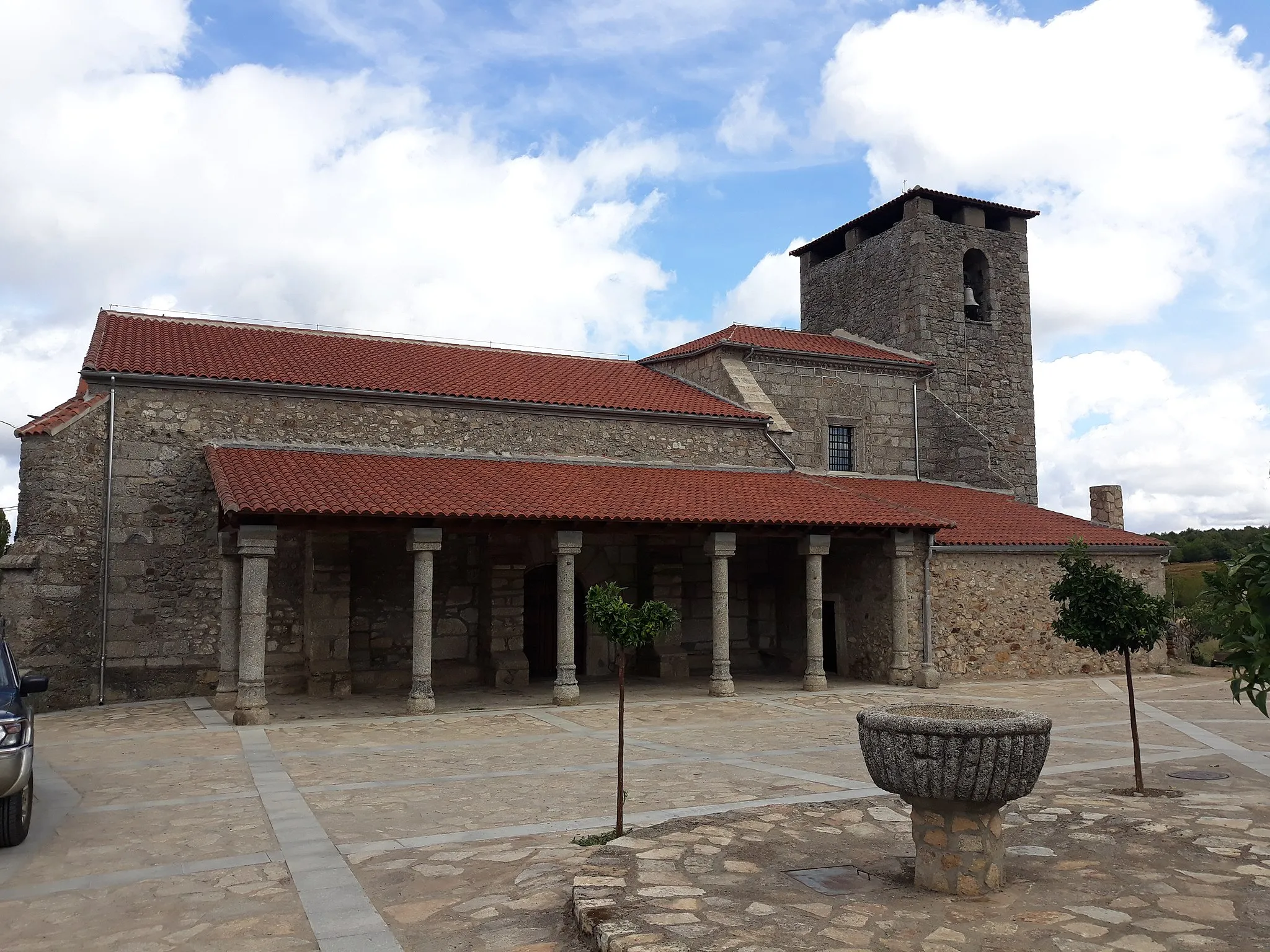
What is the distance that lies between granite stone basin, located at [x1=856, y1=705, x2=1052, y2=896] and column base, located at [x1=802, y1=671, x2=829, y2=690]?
36.3 ft

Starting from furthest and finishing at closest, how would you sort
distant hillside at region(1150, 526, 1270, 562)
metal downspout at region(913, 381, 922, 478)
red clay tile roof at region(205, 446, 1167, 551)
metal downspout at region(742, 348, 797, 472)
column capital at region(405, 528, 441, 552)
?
distant hillside at region(1150, 526, 1270, 562) → metal downspout at region(913, 381, 922, 478) → metal downspout at region(742, 348, 797, 472) → column capital at region(405, 528, 441, 552) → red clay tile roof at region(205, 446, 1167, 551)

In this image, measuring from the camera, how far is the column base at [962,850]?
16.5 feet

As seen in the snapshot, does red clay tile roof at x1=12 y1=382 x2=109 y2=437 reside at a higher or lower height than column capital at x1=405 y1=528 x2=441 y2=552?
higher

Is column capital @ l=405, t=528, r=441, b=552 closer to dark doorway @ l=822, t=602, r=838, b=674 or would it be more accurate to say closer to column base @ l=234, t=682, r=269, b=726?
column base @ l=234, t=682, r=269, b=726

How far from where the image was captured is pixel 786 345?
22.5 m

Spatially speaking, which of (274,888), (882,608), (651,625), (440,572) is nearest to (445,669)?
(440,572)

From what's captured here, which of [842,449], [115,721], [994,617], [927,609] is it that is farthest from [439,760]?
[842,449]

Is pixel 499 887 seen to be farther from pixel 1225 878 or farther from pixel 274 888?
pixel 1225 878

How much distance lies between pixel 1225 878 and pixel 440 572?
44.3ft

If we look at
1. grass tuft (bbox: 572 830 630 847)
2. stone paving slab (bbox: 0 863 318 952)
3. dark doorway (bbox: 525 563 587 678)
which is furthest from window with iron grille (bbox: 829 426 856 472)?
stone paving slab (bbox: 0 863 318 952)

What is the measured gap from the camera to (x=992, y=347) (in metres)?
25.7

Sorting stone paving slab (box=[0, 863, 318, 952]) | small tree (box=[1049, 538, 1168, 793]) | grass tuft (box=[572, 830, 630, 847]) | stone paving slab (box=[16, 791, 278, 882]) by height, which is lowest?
stone paving slab (box=[16, 791, 278, 882])

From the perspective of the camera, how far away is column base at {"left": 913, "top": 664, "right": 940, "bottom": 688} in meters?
16.6

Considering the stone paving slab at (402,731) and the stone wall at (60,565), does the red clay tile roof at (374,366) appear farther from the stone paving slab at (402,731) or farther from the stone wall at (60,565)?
the stone paving slab at (402,731)
